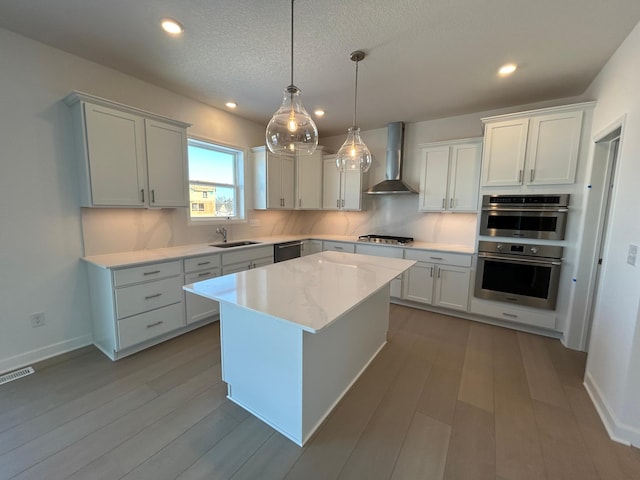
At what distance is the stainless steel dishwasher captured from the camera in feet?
12.9

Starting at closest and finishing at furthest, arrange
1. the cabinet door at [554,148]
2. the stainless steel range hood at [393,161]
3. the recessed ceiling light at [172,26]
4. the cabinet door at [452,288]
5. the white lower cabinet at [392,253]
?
the recessed ceiling light at [172,26] → the cabinet door at [554,148] → the cabinet door at [452,288] → the white lower cabinet at [392,253] → the stainless steel range hood at [393,161]

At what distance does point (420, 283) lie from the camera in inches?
142

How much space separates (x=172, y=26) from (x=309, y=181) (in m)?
2.85

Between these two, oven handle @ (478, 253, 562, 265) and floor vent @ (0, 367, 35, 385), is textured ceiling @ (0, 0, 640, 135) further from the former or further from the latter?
floor vent @ (0, 367, 35, 385)

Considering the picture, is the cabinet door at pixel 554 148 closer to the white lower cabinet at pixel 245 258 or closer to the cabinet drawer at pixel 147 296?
the white lower cabinet at pixel 245 258

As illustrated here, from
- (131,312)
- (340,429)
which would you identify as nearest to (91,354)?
(131,312)

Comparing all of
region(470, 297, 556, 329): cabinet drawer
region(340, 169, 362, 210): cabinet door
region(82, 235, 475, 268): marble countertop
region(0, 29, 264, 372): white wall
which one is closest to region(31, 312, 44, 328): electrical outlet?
region(0, 29, 264, 372): white wall

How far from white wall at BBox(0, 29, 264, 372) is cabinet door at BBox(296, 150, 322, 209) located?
2507 mm

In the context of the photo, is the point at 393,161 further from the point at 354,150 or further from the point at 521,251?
the point at 521,251

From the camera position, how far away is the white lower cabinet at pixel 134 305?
2.31m

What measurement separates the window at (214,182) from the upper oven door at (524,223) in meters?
3.44

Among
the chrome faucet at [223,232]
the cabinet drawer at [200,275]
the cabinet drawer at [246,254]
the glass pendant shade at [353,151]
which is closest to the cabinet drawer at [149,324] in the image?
the cabinet drawer at [200,275]

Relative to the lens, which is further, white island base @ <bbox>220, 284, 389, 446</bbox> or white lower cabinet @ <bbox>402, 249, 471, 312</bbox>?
white lower cabinet @ <bbox>402, 249, 471, 312</bbox>

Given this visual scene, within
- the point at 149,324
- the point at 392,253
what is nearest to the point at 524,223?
the point at 392,253
